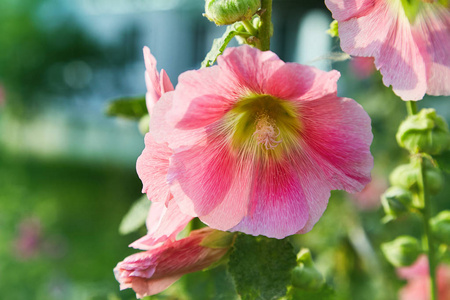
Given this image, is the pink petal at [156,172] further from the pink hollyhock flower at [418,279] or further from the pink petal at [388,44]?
the pink hollyhock flower at [418,279]

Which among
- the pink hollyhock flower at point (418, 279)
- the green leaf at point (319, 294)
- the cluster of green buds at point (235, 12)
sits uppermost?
the cluster of green buds at point (235, 12)

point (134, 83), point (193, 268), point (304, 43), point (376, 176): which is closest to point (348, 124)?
point (193, 268)

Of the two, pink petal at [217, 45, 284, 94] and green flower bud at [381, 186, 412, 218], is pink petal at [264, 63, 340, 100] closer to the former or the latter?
pink petal at [217, 45, 284, 94]

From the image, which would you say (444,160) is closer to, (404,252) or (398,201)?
(398,201)

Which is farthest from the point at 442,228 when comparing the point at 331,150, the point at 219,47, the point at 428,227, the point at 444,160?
the point at 219,47

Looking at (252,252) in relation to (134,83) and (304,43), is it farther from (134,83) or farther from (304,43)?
(134,83)

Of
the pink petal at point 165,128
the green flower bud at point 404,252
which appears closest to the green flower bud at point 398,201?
the green flower bud at point 404,252

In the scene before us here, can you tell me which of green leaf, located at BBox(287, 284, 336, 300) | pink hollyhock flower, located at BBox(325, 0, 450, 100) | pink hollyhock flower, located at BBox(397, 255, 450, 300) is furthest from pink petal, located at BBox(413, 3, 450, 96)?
pink hollyhock flower, located at BBox(397, 255, 450, 300)
